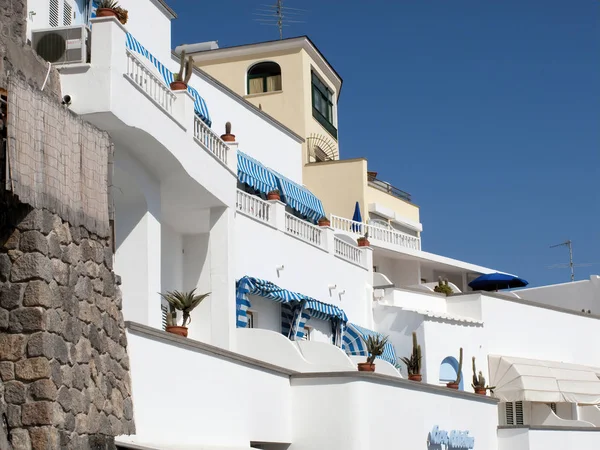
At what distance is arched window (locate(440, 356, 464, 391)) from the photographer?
33688 millimetres

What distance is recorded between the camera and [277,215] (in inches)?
1125

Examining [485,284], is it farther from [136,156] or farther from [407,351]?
[136,156]

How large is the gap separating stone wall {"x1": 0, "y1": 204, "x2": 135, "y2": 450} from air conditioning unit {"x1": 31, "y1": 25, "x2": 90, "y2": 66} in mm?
3881

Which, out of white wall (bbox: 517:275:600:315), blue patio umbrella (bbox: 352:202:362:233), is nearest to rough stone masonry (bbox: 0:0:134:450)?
blue patio umbrella (bbox: 352:202:362:233)

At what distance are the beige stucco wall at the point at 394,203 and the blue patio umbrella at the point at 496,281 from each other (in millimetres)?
4801

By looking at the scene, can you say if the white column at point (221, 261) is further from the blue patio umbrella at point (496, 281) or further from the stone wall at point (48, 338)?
the blue patio umbrella at point (496, 281)

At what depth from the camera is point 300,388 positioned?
72.5 ft

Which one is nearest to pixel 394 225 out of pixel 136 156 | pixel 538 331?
pixel 538 331

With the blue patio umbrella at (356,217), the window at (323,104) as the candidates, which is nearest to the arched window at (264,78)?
the window at (323,104)

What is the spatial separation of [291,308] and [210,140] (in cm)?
731

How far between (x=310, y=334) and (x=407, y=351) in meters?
4.59

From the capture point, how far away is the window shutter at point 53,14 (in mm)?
21747

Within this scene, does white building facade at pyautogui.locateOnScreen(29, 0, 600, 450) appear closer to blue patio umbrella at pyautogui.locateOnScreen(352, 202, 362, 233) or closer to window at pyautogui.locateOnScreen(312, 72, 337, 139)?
blue patio umbrella at pyautogui.locateOnScreen(352, 202, 362, 233)

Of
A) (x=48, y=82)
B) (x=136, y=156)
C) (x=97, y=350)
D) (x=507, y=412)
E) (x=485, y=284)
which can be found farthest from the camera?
(x=485, y=284)
